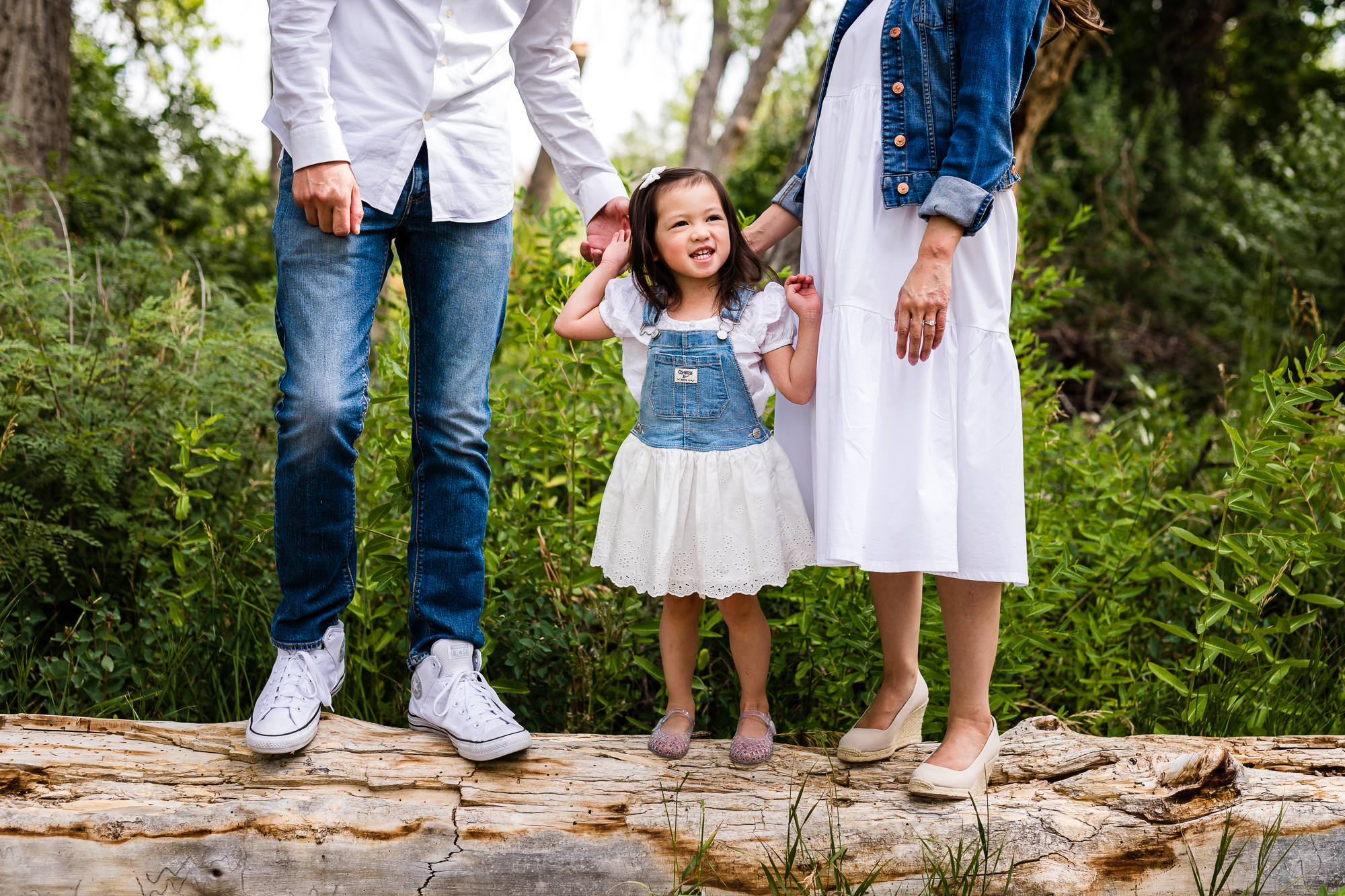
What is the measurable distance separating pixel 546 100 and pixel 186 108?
644 centimetres

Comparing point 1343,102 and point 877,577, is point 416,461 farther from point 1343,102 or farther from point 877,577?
point 1343,102

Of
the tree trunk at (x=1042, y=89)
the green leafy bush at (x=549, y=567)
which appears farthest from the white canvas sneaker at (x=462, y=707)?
the tree trunk at (x=1042, y=89)

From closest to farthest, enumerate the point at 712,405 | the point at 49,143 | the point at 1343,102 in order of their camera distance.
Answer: the point at 712,405, the point at 49,143, the point at 1343,102

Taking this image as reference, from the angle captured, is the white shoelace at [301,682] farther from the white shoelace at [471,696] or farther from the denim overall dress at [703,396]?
the denim overall dress at [703,396]

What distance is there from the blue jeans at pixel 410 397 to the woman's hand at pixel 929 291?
0.90 meters

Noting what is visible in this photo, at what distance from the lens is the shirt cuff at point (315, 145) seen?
1842mm

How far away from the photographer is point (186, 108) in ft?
24.6

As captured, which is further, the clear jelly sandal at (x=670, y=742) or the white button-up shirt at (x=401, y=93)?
the clear jelly sandal at (x=670, y=742)

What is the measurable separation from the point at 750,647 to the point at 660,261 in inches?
36.0

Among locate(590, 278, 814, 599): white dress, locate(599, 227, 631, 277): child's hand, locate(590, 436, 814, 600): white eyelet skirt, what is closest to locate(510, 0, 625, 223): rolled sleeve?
locate(599, 227, 631, 277): child's hand

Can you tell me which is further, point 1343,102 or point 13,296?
point 1343,102

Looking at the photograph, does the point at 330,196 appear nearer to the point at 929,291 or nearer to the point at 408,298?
the point at 408,298

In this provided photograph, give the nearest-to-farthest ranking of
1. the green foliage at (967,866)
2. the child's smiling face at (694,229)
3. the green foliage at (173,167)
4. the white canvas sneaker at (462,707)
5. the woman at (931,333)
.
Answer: the green foliage at (967,866)
the woman at (931,333)
the white canvas sneaker at (462,707)
the child's smiling face at (694,229)
the green foliage at (173,167)

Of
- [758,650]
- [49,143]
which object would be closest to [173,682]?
[758,650]
